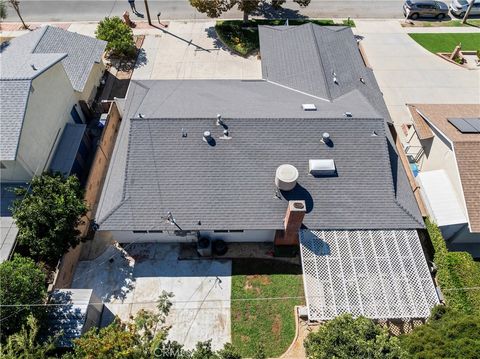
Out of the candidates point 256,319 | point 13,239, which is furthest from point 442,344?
point 13,239

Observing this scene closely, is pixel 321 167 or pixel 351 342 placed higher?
pixel 321 167

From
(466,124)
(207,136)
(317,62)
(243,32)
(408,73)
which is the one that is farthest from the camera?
(243,32)

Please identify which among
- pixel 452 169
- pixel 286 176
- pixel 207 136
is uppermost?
pixel 207 136

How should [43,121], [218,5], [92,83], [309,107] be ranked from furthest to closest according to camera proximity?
1. [218,5]
2. [92,83]
3. [309,107]
4. [43,121]

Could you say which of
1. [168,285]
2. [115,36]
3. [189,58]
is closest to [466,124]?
[168,285]

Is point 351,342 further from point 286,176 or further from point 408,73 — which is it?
point 408,73

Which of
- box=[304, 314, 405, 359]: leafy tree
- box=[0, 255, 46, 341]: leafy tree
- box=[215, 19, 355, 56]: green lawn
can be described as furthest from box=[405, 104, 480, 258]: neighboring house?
box=[0, 255, 46, 341]: leafy tree

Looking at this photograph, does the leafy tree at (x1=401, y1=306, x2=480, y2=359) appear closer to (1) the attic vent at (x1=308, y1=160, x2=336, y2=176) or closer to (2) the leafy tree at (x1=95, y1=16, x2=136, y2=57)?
(1) the attic vent at (x1=308, y1=160, x2=336, y2=176)
